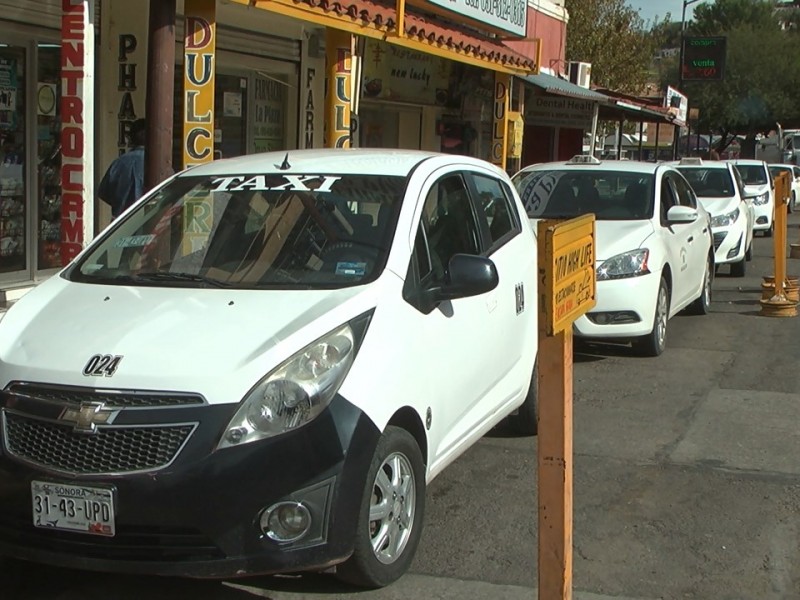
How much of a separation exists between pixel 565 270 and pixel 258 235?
6.51 feet

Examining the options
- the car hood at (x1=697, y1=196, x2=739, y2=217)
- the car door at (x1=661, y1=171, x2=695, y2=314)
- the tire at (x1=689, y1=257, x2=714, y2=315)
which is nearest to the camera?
the car door at (x1=661, y1=171, x2=695, y2=314)

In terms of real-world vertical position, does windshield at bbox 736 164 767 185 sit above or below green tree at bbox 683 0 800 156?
below

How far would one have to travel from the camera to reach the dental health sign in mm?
13705

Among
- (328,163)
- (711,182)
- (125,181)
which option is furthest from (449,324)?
(711,182)

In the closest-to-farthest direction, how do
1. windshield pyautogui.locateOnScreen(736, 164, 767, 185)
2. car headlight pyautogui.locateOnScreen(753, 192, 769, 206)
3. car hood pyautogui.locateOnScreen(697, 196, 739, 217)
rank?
car hood pyautogui.locateOnScreen(697, 196, 739, 217) → car headlight pyautogui.locateOnScreen(753, 192, 769, 206) → windshield pyautogui.locateOnScreen(736, 164, 767, 185)

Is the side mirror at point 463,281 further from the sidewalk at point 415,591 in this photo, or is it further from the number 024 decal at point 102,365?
the number 024 decal at point 102,365

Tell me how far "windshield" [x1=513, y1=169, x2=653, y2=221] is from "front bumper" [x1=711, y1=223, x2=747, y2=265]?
489cm

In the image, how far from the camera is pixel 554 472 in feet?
11.4

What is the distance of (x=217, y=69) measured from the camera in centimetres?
1232

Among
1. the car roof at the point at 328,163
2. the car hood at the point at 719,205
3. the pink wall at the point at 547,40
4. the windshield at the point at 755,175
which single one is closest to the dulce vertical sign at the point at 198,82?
the car roof at the point at 328,163

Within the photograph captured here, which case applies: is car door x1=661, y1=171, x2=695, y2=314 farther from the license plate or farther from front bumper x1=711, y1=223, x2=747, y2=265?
the license plate

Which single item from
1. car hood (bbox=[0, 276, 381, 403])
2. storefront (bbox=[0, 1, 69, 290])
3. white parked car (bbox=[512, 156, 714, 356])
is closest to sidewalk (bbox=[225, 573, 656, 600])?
car hood (bbox=[0, 276, 381, 403])

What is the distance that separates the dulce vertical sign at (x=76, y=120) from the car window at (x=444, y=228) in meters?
3.12

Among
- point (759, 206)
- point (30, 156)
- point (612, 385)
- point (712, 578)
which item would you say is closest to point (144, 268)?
point (712, 578)
